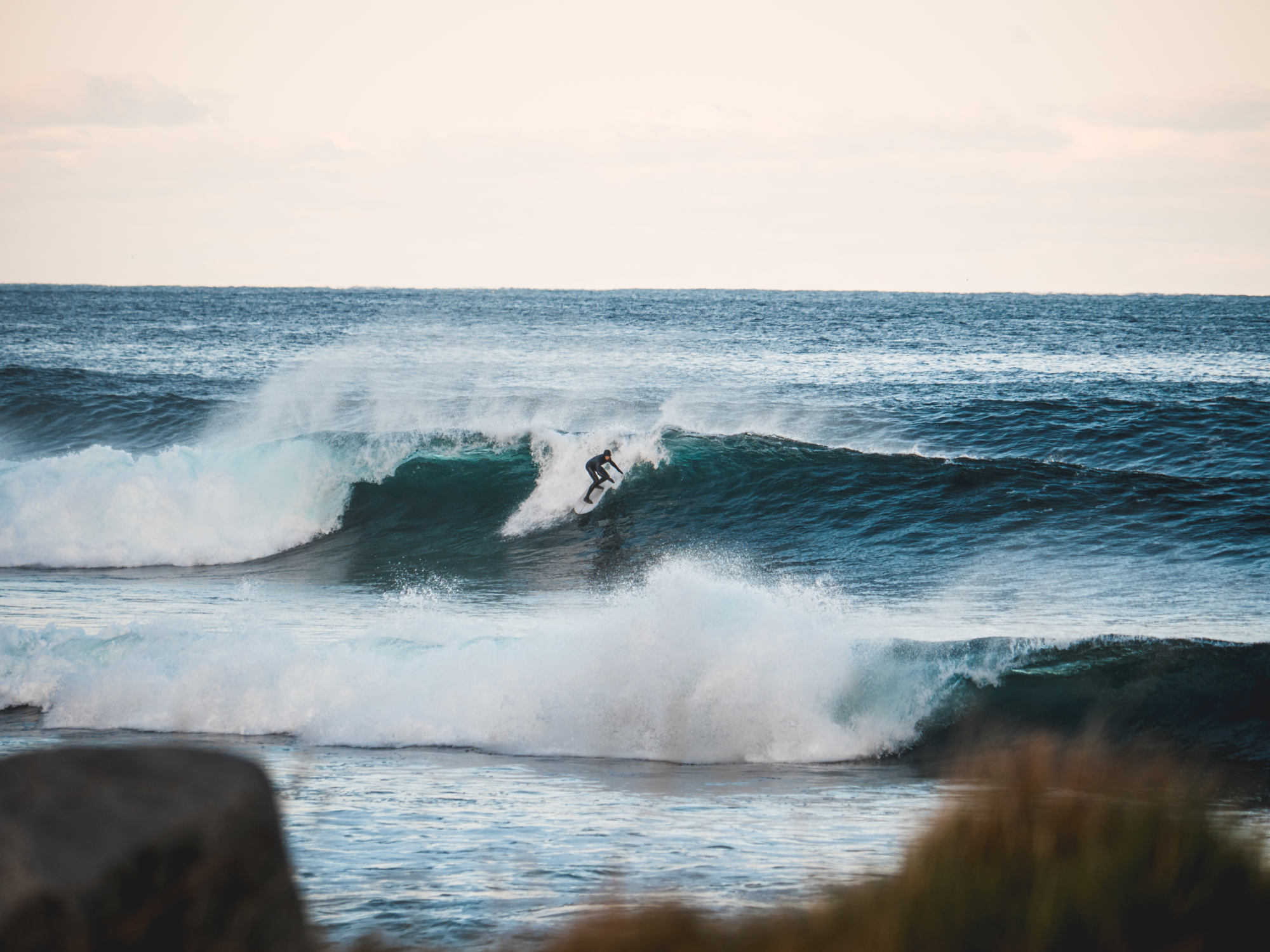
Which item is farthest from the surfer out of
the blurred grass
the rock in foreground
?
the rock in foreground

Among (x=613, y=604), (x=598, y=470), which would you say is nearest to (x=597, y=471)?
(x=598, y=470)

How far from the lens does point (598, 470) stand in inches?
657

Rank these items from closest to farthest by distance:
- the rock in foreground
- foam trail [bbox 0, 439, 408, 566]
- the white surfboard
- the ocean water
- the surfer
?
the rock in foreground, the ocean water, foam trail [bbox 0, 439, 408, 566], the surfer, the white surfboard

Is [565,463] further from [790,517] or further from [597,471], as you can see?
[790,517]

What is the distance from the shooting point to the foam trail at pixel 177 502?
51.8 feet

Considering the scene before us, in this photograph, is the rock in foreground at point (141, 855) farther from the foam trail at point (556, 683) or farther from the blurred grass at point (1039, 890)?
the foam trail at point (556, 683)

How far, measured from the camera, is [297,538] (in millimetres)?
16406

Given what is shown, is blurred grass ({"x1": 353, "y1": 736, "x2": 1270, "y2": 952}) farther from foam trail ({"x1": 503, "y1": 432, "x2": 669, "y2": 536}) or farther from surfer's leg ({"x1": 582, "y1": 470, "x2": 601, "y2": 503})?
surfer's leg ({"x1": 582, "y1": 470, "x2": 601, "y2": 503})

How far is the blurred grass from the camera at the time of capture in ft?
8.48

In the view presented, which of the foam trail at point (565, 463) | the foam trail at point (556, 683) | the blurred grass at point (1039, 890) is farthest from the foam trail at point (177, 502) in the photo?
the blurred grass at point (1039, 890)

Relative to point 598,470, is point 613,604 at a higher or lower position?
lower

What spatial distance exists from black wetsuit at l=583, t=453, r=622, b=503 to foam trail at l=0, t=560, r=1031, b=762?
22.7ft

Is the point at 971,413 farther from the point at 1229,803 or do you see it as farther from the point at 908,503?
the point at 1229,803

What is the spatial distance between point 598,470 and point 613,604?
16.7 feet
